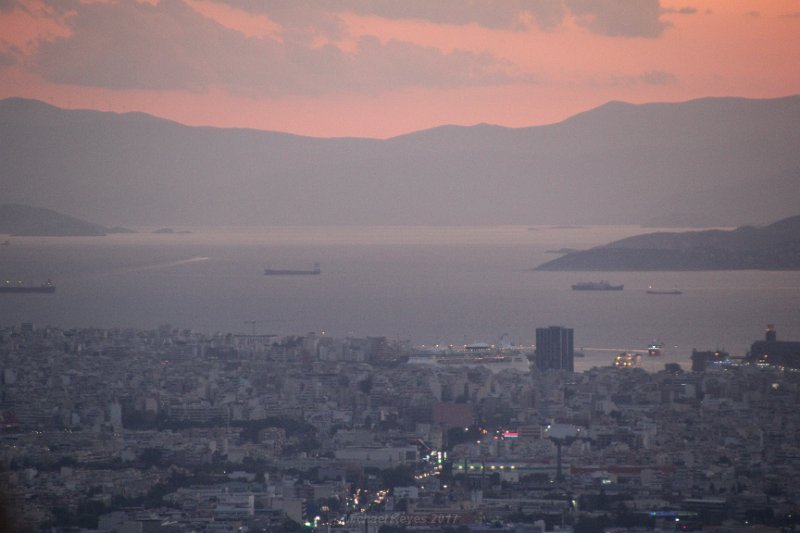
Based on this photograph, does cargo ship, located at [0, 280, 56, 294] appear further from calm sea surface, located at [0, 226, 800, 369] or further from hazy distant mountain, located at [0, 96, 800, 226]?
hazy distant mountain, located at [0, 96, 800, 226]

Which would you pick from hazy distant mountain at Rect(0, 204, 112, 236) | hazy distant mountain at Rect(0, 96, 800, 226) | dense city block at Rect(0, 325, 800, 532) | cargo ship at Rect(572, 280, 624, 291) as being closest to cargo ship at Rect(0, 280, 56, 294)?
cargo ship at Rect(572, 280, 624, 291)

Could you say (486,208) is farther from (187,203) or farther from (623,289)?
(623,289)

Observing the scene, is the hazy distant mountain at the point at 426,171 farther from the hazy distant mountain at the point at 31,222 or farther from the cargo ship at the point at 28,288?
the cargo ship at the point at 28,288

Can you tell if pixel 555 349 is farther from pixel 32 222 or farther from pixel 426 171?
pixel 426 171

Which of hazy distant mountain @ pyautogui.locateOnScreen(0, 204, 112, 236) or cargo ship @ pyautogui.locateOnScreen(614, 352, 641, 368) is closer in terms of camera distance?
cargo ship @ pyautogui.locateOnScreen(614, 352, 641, 368)

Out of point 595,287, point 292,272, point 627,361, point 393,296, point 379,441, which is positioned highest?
point 292,272

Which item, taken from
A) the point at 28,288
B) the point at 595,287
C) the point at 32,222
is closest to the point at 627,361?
the point at 28,288
